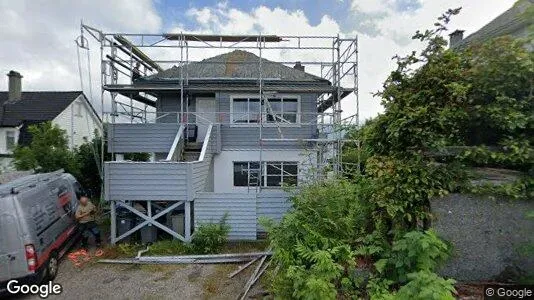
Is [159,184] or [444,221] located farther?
[159,184]

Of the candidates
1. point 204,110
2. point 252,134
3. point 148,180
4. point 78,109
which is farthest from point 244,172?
point 78,109

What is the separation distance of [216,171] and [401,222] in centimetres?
881

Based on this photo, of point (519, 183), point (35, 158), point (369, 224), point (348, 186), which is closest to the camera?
point (519, 183)

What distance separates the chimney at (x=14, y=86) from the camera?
21.5 m

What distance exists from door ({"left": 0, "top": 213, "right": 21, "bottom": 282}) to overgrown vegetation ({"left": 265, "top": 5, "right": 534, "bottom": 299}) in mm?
4778

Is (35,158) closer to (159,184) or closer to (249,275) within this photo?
(159,184)

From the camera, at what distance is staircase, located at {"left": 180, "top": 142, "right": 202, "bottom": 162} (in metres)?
11.7

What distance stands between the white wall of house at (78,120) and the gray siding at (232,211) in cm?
1665

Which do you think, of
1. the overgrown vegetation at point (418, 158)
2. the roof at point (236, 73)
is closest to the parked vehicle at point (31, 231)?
the overgrown vegetation at point (418, 158)

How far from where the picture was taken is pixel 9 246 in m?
5.52

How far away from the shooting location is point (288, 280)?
14.4 feet

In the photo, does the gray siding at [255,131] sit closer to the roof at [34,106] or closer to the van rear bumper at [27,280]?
the van rear bumper at [27,280]

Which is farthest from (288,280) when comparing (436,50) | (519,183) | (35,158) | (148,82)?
(35,158)

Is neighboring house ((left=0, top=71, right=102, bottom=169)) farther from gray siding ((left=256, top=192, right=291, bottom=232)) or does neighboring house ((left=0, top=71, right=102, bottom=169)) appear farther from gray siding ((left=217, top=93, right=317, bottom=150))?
gray siding ((left=256, top=192, right=291, bottom=232))
